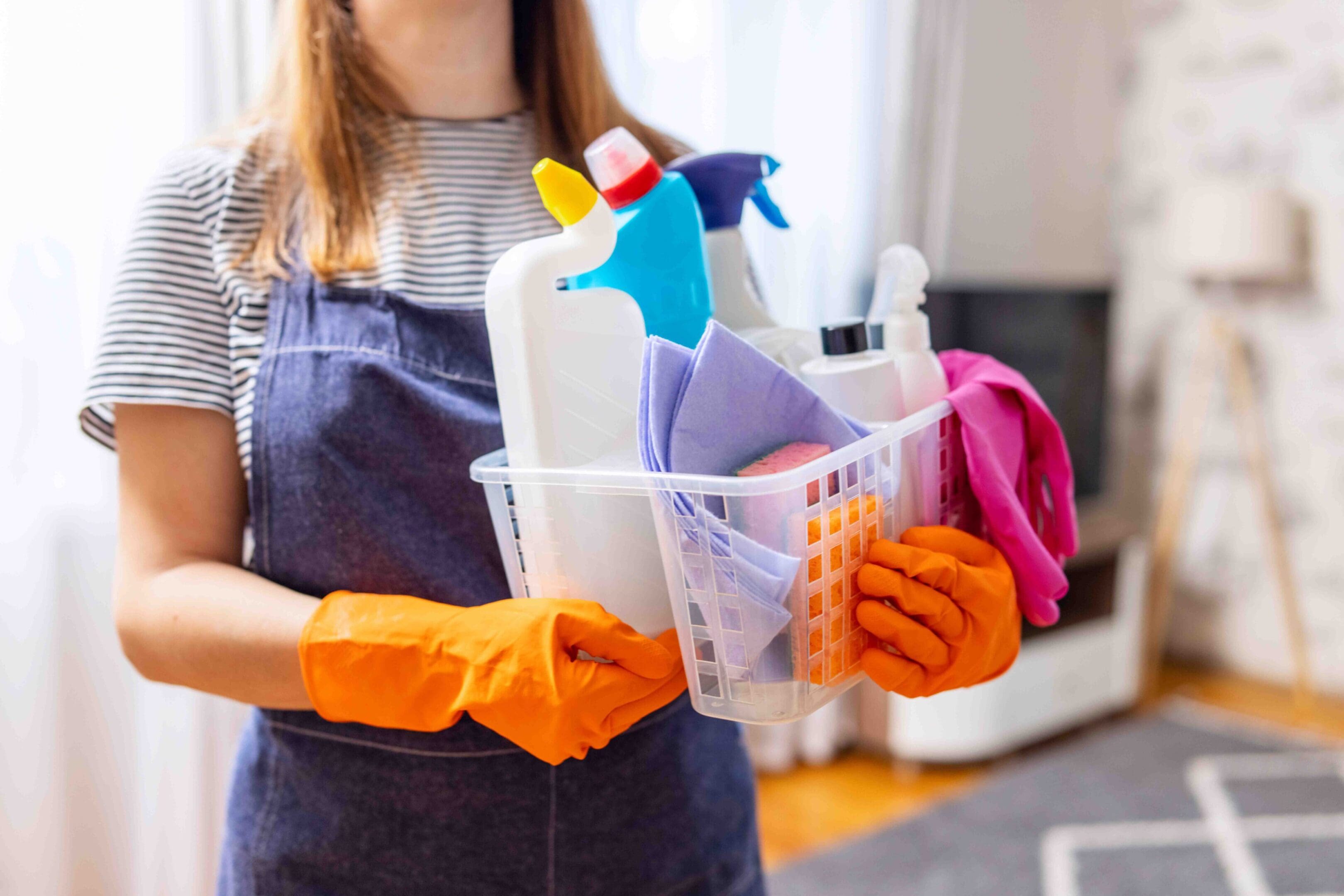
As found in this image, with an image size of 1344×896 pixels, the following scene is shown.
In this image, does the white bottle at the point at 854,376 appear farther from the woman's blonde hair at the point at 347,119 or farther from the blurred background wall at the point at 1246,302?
the blurred background wall at the point at 1246,302

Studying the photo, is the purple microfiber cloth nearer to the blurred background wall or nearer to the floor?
the floor

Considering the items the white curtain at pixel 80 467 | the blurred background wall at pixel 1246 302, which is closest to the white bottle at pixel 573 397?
the white curtain at pixel 80 467

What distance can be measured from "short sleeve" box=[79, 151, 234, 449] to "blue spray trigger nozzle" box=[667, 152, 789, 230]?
323 mm

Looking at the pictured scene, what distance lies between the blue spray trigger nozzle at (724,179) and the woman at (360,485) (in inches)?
6.8

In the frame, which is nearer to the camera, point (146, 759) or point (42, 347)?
point (42, 347)

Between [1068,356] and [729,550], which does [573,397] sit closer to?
[729,550]

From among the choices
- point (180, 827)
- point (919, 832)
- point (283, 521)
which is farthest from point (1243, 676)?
point (283, 521)

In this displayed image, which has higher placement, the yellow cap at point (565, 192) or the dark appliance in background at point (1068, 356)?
the yellow cap at point (565, 192)

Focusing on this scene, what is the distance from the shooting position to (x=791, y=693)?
0.54m

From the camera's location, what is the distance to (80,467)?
1.31 m

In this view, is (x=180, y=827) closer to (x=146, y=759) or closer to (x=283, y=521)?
(x=146, y=759)

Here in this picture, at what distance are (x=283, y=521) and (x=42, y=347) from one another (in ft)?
2.49

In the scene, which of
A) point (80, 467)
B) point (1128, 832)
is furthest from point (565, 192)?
point (1128, 832)

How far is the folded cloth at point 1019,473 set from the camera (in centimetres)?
63
